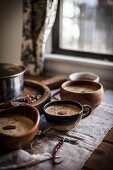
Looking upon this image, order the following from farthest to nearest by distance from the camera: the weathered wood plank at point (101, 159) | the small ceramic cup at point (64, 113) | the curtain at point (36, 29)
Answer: the curtain at point (36, 29)
the small ceramic cup at point (64, 113)
the weathered wood plank at point (101, 159)

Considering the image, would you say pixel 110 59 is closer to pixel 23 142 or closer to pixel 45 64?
pixel 45 64

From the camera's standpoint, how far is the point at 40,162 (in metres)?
0.79

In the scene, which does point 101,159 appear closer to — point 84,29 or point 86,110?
point 86,110

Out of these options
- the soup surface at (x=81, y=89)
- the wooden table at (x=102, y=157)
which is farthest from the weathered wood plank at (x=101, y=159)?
the soup surface at (x=81, y=89)

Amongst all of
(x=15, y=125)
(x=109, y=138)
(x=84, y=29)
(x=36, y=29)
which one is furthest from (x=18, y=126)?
(x=84, y=29)

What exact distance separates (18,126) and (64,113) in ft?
0.49

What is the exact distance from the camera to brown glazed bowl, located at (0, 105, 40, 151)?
0.79m

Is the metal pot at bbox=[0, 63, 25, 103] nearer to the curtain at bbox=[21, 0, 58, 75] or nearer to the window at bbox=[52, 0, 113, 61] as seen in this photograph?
the curtain at bbox=[21, 0, 58, 75]

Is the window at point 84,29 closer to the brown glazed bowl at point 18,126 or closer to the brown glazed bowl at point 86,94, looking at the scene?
the brown glazed bowl at point 86,94

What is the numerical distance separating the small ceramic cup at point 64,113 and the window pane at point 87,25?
0.58 meters

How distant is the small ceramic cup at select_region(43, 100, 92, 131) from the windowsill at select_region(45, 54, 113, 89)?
45cm

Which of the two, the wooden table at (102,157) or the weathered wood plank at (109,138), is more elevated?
the weathered wood plank at (109,138)

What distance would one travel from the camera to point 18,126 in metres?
0.86

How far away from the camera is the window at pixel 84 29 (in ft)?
4.78
